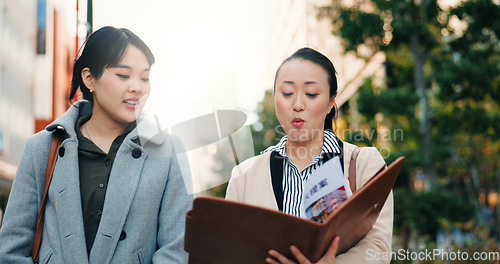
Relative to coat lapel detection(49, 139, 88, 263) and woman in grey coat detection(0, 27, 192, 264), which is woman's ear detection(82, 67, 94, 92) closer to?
woman in grey coat detection(0, 27, 192, 264)

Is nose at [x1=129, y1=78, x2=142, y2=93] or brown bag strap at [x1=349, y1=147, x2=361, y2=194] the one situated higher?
nose at [x1=129, y1=78, x2=142, y2=93]

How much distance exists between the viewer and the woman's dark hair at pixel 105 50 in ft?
6.39

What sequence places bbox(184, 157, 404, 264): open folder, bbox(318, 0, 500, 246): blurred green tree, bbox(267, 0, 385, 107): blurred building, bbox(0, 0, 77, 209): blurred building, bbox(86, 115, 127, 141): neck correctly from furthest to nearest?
bbox(0, 0, 77, 209): blurred building, bbox(318, 0, 500, 246): blurred green tree, bbox(267, 0, 385, 107): blurred building, bbox(86, 115, 127, 141): neck, bbox(184, 157, 404, 264): open folder

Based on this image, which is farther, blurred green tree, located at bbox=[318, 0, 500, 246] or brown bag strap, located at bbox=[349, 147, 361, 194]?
blurred green tree, located at bbox=[318, 0, 500, 246]

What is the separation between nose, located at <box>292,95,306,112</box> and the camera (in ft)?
6.12

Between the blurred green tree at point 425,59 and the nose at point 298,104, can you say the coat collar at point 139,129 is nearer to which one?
the nose at point 298,104

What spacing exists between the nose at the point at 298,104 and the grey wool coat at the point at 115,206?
1.76 ft

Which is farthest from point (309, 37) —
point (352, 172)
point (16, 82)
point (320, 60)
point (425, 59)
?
point (16, 82)

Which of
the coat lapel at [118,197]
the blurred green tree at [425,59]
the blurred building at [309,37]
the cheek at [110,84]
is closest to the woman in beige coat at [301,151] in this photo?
the coat lapel at [118,197]

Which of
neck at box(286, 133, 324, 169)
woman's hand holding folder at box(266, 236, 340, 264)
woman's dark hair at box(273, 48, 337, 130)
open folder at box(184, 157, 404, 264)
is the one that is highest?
woman's dark hair at box(273, 48, 337, 130)

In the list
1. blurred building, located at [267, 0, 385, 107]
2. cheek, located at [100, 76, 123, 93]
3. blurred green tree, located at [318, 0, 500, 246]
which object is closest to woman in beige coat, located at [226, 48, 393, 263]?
cheek, located at [100, 76, 123, 93]

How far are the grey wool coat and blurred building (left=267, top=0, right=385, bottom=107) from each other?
1211 mm

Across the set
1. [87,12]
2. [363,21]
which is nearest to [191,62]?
[87,12]

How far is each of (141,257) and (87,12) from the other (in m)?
1.27
